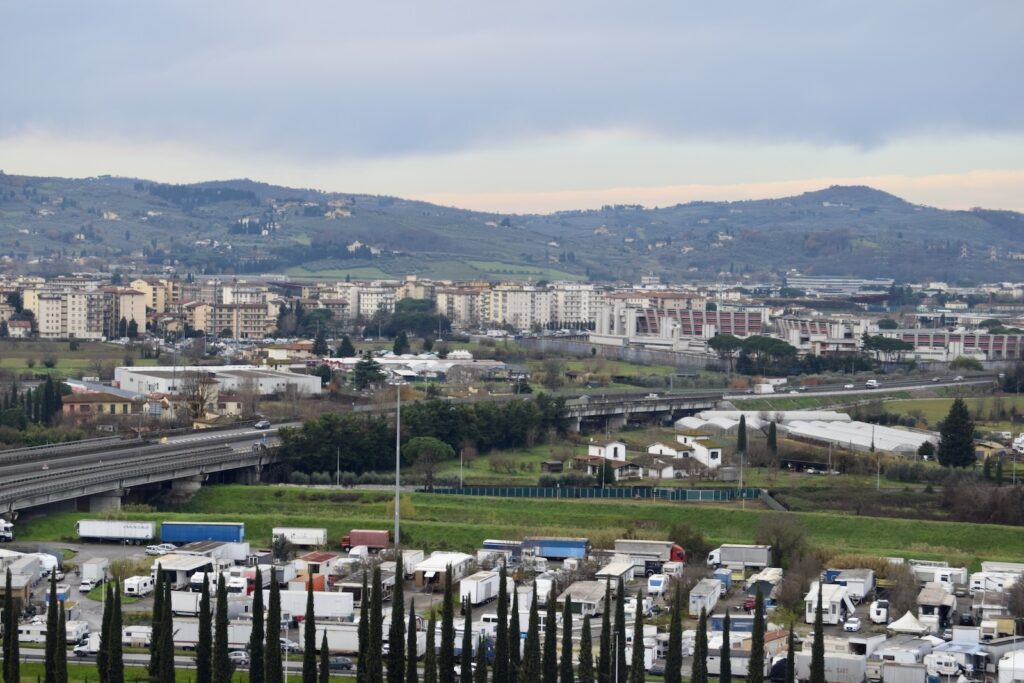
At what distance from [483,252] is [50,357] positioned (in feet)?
385

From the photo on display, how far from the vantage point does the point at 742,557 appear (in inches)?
1444

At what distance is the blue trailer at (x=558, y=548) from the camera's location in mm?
37188

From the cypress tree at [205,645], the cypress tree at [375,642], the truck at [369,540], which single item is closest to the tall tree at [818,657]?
the cypress tree at [375,642]

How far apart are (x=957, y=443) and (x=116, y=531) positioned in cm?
2260

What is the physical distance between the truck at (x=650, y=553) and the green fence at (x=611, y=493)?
22.6ft

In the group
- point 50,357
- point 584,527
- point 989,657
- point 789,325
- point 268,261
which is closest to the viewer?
point 989,657

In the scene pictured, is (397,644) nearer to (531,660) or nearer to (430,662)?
(430,662)

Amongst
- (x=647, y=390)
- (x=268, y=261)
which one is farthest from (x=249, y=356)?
(x=268, y=261)

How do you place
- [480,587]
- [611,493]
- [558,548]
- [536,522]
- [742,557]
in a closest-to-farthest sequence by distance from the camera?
[480,587] → [742,557] → [558,548] → [536,522] → [611,493]

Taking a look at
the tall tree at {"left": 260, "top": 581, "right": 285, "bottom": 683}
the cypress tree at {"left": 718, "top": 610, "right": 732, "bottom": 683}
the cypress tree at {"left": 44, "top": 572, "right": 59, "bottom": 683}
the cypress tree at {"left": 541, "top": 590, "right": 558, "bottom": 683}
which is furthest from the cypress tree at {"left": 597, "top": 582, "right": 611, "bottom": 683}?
the cypress tree at {"left": 44, "top": 572, "right": 59, "bottom": 683}

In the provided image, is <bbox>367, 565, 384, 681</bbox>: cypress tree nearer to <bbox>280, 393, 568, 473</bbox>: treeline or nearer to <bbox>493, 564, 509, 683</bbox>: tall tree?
<bbox>493, 564, 509, 683</bbox>: tall tree

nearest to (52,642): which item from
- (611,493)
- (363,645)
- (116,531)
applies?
(363,645)

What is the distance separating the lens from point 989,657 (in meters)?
29.4

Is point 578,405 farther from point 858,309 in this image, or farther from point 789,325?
point 858,309
